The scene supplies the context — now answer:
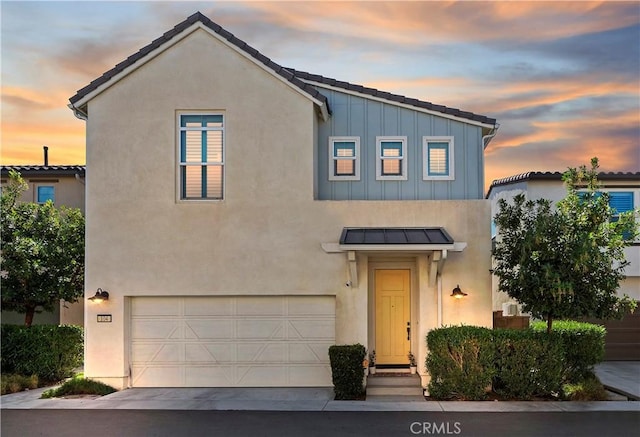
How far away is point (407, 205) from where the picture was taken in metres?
13.8

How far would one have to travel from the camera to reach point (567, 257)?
12484 mm

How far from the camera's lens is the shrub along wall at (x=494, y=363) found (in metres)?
12.2

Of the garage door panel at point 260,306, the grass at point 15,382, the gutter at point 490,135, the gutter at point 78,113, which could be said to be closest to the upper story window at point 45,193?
the gutter at point 78,113

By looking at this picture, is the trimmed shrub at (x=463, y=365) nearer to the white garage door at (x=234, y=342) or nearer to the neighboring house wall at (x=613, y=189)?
the white garage door at (x=234, y=342)

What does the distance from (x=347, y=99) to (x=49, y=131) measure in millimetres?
9312

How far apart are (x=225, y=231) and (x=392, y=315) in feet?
14.6

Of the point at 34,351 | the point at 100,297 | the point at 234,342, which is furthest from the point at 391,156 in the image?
the point at 34,351

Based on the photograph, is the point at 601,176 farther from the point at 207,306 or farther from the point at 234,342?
the point at 207,306

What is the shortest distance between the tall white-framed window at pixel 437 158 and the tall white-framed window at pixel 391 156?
516mm

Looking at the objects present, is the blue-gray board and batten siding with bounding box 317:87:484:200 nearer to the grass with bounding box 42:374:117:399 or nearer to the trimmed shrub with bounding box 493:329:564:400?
the trimmed shrub with bounding box 493:329:564:400

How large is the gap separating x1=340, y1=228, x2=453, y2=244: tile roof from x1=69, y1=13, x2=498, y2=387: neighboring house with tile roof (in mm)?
109

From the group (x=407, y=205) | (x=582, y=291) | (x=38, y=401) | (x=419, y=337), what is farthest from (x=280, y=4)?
(x=38, y=401)

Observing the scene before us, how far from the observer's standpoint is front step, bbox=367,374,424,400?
13086 millimetres

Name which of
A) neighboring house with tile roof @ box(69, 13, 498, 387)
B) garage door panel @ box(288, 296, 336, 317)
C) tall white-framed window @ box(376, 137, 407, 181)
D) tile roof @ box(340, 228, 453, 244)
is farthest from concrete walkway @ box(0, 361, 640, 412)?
tall white-framed window @ box(376, 137, 407, 181)
